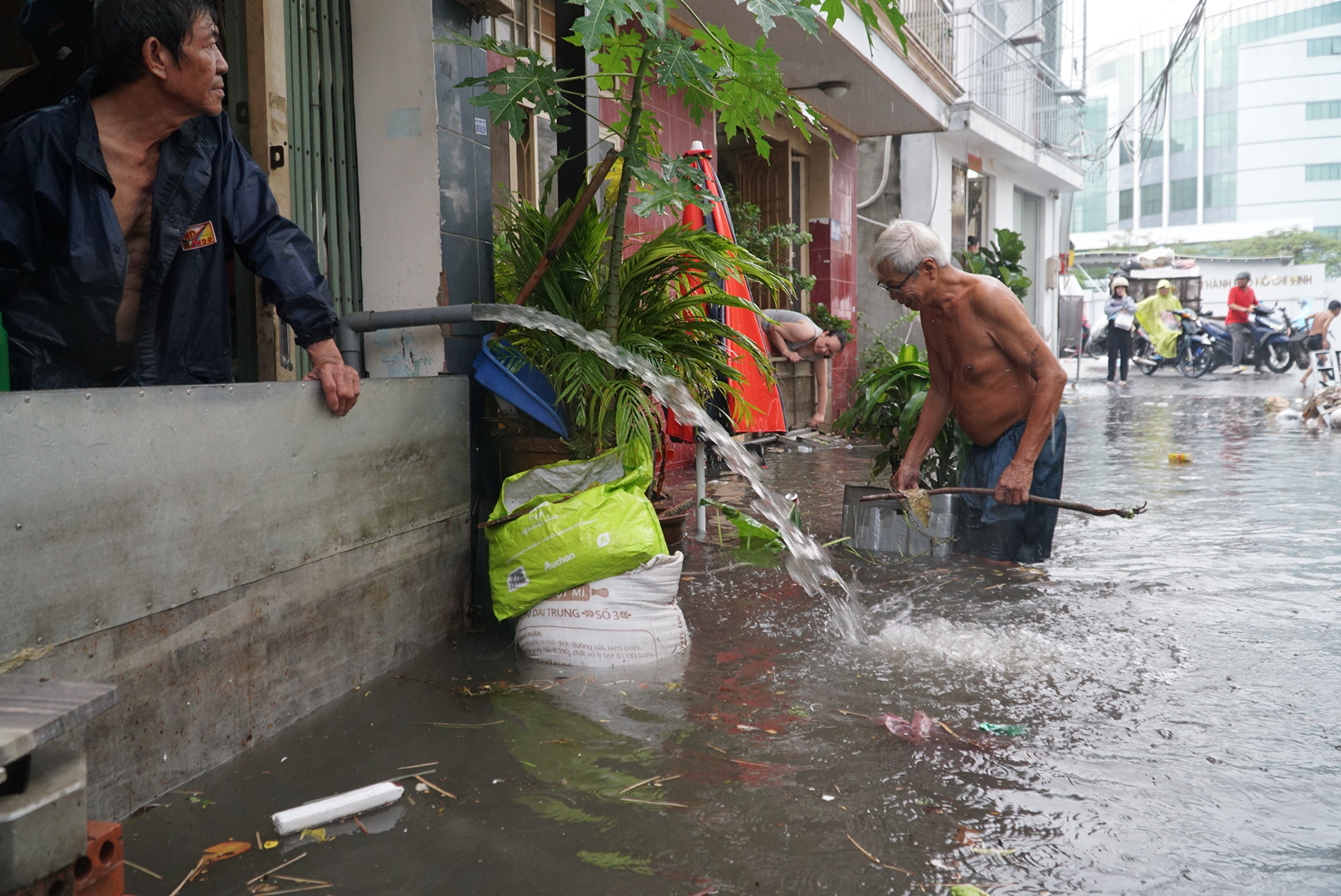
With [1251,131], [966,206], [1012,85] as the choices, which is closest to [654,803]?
[966,206]

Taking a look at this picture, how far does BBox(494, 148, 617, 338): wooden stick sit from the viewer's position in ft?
12.0

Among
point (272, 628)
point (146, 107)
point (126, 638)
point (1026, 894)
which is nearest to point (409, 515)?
point (272, 628)

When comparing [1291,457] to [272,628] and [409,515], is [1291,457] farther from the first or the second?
[272,628]

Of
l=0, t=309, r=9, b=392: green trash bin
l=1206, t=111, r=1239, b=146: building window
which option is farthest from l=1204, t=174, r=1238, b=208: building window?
l=0, t=309, r=9, b=392: green trash bin

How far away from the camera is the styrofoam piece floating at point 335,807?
2.18 metres

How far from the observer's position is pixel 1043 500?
437 cm

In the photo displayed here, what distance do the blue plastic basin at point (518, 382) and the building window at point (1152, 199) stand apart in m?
78.3

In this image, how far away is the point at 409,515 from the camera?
3.41 meters

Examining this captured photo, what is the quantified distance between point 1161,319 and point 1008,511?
19464 millimetres

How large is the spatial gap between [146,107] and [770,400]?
354cm

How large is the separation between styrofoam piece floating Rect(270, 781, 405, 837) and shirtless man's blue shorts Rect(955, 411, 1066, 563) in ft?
10.5

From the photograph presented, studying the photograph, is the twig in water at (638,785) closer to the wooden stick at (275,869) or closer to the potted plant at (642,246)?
the wooden stick at (275,869)

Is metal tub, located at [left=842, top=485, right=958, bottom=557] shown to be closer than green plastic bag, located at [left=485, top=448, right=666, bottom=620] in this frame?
No

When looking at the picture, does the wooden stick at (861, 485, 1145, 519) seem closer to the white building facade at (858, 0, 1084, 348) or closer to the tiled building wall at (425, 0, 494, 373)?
the tiled building wall at (425, 0, 494, 373)
